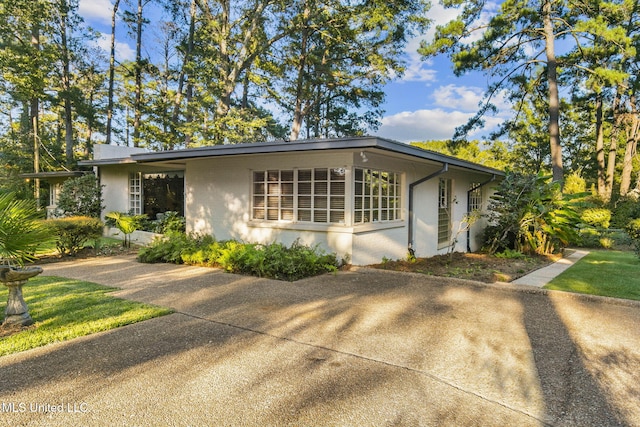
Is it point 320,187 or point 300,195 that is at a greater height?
point 320,187

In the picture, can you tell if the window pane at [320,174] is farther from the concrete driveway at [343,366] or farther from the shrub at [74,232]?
the shrub at [74,232]

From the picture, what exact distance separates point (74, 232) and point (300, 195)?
5713 mm

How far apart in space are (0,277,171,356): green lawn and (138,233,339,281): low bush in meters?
2.23

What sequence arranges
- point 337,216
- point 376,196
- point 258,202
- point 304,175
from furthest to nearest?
point 258,202 < point 376,196 < point 304,175 < point 337,216

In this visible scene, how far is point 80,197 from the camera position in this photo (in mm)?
13102

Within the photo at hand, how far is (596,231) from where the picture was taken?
547 inches

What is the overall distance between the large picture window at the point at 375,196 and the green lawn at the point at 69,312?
430 cm

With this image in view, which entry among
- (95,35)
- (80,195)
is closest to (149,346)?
(80,195)

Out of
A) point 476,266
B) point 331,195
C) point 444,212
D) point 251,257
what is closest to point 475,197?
point 444,212

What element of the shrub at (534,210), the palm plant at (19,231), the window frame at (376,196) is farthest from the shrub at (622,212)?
the palm plant at (19,231)

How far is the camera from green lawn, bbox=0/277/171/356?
355 centimetres

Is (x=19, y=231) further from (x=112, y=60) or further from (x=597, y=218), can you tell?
(x=112, y=60)

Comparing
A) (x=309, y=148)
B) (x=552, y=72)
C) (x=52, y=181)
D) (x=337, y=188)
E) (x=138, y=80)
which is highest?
(x=138, y=80)

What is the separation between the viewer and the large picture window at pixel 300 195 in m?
7.43
